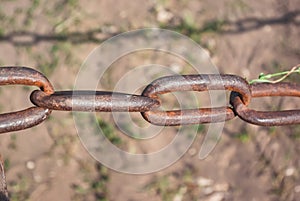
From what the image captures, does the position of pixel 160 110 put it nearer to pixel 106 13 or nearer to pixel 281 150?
pixel 281 150

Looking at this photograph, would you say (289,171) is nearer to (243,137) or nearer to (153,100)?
(243,137)

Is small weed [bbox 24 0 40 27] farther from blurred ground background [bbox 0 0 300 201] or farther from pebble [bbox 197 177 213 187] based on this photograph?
pebble [bbox 197 177 213 187]

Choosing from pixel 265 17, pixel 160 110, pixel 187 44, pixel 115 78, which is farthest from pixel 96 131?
pixel 160 110

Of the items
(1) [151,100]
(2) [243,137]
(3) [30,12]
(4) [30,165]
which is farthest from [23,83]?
(3) [30,12]

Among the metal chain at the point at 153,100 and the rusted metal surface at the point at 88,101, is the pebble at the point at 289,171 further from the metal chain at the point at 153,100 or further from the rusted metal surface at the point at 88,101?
the rusted metal surface at the point at 88,101

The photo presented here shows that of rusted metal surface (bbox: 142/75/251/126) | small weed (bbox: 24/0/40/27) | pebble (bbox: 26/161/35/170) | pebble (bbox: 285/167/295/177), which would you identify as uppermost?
small weed (bbox: 24/0/40/27)

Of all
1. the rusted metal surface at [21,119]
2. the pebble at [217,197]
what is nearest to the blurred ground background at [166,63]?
the pebble at [217,197]

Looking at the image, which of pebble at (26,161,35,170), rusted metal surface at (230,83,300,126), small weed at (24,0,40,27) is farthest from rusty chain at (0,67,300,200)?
small weed at (24,0,40,27)
